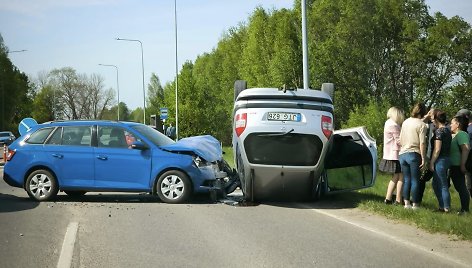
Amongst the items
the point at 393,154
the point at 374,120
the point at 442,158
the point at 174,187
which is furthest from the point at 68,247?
the point at 374,120

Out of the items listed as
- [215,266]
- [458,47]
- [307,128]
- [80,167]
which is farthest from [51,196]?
[458,47]

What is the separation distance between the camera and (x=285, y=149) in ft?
34.0

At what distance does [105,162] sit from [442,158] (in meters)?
6.18

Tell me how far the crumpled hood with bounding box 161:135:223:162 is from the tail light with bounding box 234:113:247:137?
1224 mm

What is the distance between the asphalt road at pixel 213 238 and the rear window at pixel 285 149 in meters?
0.87

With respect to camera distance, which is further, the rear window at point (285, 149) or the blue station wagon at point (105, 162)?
the blue station wagon at point (105, 162)

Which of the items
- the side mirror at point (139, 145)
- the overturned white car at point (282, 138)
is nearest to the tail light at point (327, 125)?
the overturned white car at point (282, 138)

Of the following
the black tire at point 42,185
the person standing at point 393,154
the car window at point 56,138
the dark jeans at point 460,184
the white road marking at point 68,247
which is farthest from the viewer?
the car window at point 56,138

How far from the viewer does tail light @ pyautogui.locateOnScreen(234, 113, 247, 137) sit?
10398 mm

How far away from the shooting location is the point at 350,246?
724cm

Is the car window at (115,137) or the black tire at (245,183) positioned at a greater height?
the car window at (115,137)

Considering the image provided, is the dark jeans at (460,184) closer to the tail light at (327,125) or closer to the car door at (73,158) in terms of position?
the tail light at (327,125)

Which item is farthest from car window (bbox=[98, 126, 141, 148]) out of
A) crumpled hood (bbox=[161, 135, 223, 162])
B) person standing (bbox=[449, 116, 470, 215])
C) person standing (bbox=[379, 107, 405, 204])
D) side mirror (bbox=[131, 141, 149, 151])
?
person standing (bbox=[449, 116, 470, 215])

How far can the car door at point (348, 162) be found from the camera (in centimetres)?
1146
